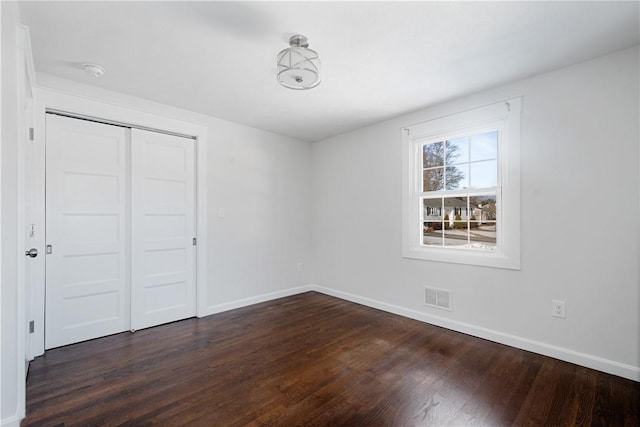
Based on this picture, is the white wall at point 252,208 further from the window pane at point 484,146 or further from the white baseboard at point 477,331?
the window pane at point 484,146

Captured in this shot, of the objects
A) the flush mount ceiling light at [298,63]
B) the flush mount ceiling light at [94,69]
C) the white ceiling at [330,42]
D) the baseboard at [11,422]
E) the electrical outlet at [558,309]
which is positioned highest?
the white ceiling at [330,42]

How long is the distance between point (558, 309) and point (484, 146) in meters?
1.67

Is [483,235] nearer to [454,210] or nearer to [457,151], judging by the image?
[454,210]

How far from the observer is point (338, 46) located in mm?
2260

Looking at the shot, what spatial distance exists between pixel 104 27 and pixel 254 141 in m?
2.31

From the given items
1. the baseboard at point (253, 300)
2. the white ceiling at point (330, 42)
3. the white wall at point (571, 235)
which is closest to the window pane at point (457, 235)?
the white wall at point (571, 235)

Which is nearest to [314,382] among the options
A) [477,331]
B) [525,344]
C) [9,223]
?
[477,331]

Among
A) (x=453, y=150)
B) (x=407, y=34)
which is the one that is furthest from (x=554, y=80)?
(x=407, y=34)

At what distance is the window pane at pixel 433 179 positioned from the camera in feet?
11.5

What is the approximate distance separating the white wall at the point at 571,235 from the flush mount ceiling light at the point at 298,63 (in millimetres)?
1911

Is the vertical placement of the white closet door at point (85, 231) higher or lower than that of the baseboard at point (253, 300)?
higher

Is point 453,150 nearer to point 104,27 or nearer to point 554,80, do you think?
point 554,80

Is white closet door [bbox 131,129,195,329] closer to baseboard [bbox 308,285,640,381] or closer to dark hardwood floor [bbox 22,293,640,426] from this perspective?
dark hardwood floor [bbox 22,293,640,426]

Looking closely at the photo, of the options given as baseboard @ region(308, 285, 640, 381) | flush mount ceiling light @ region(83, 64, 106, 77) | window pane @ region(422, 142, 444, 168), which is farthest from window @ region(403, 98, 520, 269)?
flush mount ceiling light @ region(83, 64, 106, 77)
